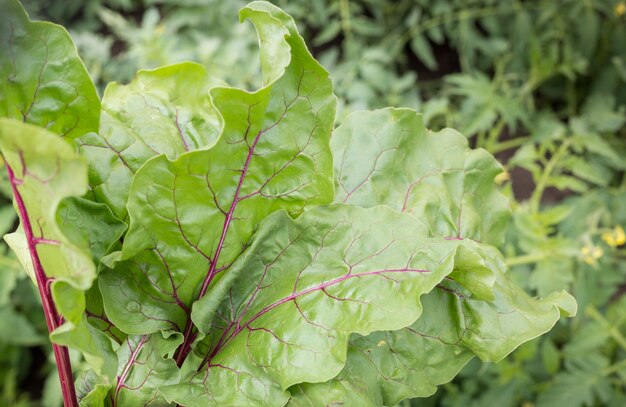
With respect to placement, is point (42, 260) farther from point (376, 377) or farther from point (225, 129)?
point (376, 377)

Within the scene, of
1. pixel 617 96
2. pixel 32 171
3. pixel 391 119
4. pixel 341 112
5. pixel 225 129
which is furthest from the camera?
pixel 617 96

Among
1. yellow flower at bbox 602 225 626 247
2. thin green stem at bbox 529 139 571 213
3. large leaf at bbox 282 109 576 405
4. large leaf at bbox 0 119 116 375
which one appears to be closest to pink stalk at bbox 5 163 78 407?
large leaf at bbox 0 119 116 375

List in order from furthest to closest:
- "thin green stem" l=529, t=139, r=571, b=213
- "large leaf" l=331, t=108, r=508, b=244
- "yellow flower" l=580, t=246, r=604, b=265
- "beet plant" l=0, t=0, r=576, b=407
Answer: "thin green stem" l=529, t=139, r=571, b=213
"yellow flower" l=580, t=246, r=604, b=265
"large leaf" l=331, t=108, r=508, b=244
"beet plant" l=0, t=0, r=576, b=407

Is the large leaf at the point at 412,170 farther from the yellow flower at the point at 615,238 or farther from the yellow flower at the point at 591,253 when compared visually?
the yellow flower at the point at 615,238

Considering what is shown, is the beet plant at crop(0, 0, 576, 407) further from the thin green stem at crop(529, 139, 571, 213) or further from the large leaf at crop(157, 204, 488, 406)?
the thin green stem at crop(529, 139, 571, 213)

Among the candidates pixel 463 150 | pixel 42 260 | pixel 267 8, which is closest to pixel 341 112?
pixel 463 150

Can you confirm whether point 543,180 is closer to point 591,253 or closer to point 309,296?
point 591,253

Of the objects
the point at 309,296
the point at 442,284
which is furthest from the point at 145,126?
the point at 442,284
